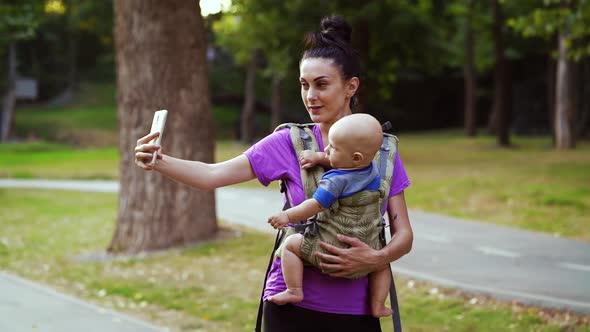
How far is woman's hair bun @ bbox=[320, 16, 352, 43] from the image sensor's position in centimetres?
328

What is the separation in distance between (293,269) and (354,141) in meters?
0.58

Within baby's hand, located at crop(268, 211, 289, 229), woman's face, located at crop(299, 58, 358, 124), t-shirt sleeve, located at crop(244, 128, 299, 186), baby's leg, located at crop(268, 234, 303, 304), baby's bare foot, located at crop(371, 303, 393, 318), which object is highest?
woman's face, located at crop(299, 58, 358, 124)

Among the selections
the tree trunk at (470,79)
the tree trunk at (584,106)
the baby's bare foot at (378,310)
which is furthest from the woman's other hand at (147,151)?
the tree trunk at (470,79)

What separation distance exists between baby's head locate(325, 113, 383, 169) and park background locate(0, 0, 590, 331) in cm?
57

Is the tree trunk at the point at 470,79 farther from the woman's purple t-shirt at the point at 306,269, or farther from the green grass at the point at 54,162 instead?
the woman's purple t-shirt at the point at 306,269

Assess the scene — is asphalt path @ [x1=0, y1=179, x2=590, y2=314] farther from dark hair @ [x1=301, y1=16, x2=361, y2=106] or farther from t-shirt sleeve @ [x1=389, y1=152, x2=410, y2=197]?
dark hair @ [x1=301, y1=16, x2=361, y2=106]

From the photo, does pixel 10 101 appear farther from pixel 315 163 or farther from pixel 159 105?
pixel 315 163

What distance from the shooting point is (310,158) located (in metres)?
3.05

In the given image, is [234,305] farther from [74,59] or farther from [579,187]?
[74,59]

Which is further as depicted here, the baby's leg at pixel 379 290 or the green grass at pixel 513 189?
the green grass at pixel 513 189

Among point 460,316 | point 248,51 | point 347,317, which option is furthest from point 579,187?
point 248,51

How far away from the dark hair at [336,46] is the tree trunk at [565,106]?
79.9ft

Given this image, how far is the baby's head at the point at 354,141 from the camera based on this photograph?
2.89 m

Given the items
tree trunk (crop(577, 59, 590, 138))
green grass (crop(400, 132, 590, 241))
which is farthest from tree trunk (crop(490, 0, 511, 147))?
tree trunk (crop(577, 59, 590, 138))
